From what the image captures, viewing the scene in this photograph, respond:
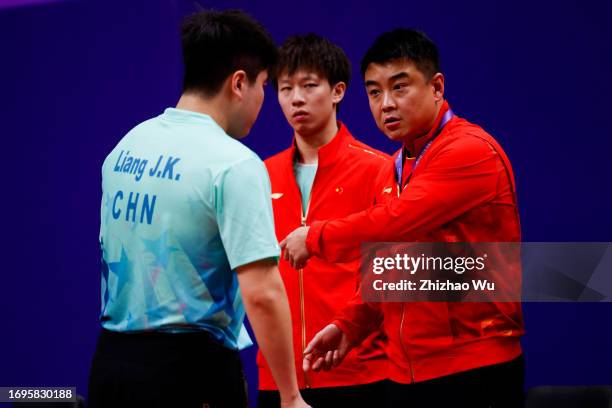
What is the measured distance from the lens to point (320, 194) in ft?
11.8

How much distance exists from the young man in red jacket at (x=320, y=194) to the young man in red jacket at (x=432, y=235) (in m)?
0.48

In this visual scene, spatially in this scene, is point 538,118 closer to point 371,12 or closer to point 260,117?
point 371,12

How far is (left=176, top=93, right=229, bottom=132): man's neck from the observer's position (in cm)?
227

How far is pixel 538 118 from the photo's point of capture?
4441mm

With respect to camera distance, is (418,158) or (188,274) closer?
(188,274)

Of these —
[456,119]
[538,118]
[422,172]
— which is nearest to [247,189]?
[422,172]

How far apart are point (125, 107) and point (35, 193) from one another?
0.67 metres

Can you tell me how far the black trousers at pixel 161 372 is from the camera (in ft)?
6.89

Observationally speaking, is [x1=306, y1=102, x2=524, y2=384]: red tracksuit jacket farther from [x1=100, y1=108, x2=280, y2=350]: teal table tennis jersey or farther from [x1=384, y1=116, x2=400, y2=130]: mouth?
[x1=100, y1=108, x2=280, y2=350]: teal table tennis jersey

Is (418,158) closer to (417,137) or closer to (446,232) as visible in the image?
(417,137)

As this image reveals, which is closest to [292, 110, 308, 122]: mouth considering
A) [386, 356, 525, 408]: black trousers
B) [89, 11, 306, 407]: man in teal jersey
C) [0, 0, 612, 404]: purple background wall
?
[0, 0, 612, 404]: purple background wall

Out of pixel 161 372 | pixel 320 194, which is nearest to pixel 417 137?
pixel 320 194

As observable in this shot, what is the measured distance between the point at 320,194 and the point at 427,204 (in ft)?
3.02

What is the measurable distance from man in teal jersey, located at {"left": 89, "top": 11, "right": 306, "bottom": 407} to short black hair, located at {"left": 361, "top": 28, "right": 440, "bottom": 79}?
0.97 m
